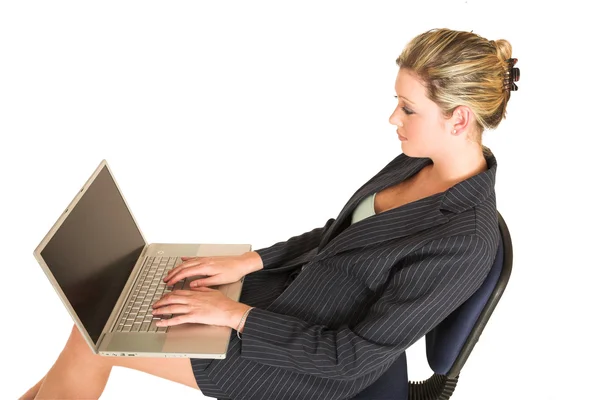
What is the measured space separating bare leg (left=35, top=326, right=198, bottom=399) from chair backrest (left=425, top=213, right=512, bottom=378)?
0.78 m

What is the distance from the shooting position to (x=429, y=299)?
1764 millimetres

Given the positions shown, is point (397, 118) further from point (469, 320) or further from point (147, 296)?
point (147, 296)

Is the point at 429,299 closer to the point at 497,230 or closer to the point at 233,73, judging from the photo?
the point at 497,230

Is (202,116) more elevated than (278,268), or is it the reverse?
(202,116)

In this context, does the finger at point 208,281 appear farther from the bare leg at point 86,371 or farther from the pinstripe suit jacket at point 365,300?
the bare leg at point 86,371

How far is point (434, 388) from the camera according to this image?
7.04ft

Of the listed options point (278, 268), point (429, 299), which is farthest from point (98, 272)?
point (429, 299)

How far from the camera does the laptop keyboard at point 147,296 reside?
1.99 meters

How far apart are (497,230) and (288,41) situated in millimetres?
1759

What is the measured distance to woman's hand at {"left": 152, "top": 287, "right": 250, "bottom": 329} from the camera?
192 centimetres

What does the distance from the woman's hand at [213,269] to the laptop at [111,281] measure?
1.3 inches

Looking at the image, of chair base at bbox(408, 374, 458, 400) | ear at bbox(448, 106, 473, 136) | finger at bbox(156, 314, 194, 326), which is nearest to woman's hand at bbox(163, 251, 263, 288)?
finger at bbox(156, 314, 194, 326)

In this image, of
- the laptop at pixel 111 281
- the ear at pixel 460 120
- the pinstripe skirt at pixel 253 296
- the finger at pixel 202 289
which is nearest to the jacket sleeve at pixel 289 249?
the pinstripe skirt at pixel 253 296

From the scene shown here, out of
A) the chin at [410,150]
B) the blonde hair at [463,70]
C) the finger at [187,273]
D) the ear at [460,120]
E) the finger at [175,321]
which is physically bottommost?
the finger at [175,321]
